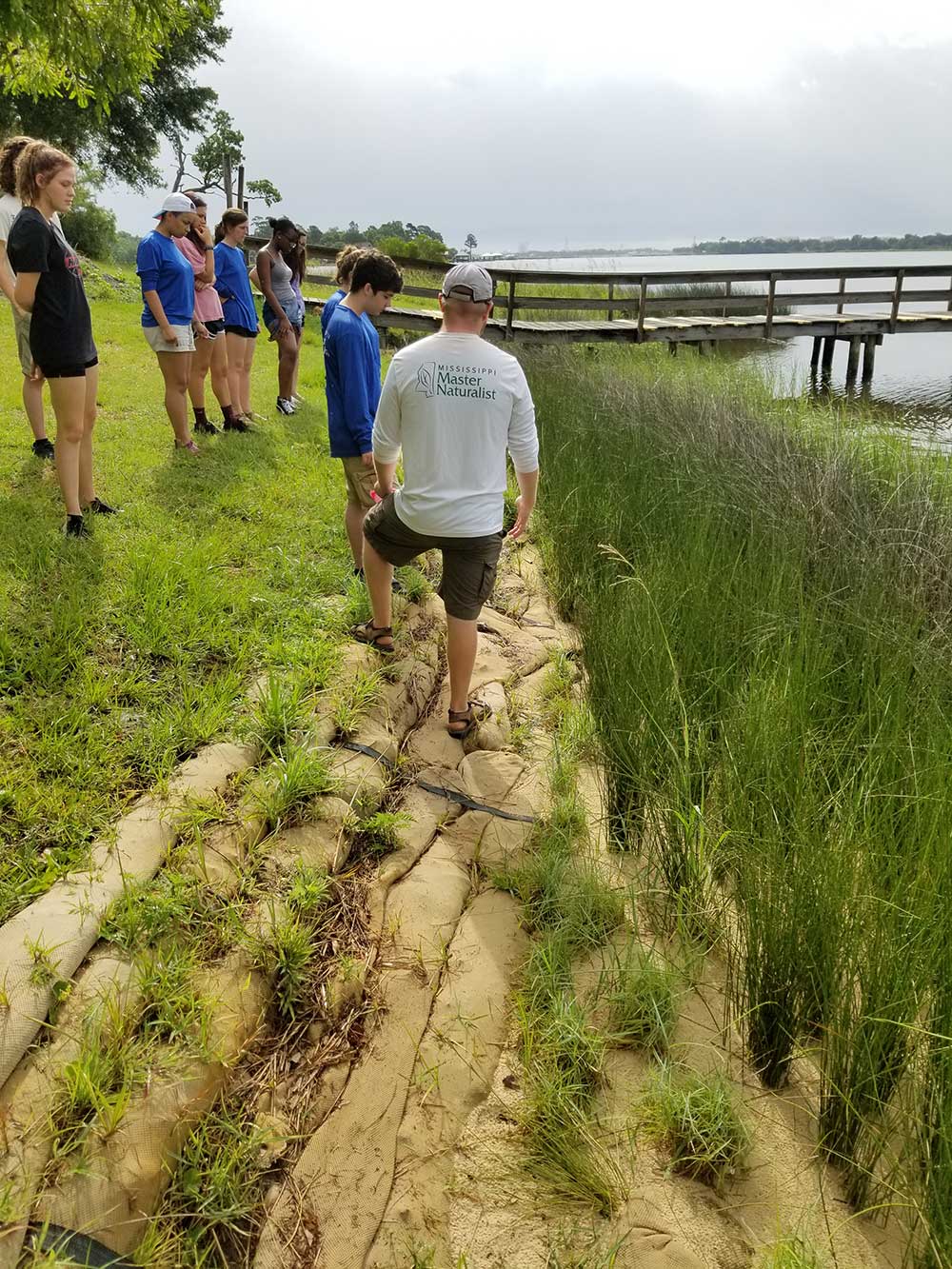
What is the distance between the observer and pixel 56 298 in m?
4.32

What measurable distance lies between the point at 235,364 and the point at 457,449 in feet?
15.9

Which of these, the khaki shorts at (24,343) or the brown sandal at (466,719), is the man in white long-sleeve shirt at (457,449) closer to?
the brown sandal at (466,719)

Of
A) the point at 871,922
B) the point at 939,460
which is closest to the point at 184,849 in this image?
the point at 871,922

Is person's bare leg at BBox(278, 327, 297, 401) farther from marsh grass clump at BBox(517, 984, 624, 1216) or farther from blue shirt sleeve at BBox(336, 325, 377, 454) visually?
marsh grass clump at BBox(517, 984, 624, 1216)

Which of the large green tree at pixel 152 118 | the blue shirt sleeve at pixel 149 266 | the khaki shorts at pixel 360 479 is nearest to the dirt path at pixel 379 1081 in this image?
the khaki shorts at pixel 360 479

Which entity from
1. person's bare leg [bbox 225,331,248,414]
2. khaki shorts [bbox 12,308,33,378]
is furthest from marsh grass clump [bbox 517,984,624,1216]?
person's bare leg [bbox 225,331,248,414]

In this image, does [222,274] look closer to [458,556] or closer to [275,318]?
[275,318]

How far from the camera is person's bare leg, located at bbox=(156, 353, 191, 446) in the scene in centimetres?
604

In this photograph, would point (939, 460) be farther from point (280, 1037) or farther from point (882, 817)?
point (280, 1037)

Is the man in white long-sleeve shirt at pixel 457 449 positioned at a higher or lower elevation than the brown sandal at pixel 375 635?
higher

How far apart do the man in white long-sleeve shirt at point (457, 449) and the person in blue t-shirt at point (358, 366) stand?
0.61 metres

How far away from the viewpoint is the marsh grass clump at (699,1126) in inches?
79.7

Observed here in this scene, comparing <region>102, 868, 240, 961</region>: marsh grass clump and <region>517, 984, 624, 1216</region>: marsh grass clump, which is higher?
<region>102, 868, 240, 961</region>: marsh grass clump

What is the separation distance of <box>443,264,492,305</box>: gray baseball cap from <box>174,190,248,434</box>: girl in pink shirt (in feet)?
13.4
